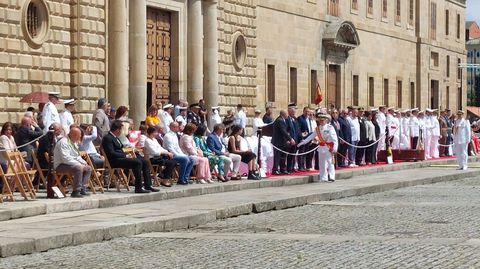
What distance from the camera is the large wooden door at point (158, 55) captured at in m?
32.7

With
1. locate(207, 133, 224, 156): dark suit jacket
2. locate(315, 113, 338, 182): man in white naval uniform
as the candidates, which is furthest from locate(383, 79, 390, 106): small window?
locate(207, 133, 224, 156): dark suit jacket

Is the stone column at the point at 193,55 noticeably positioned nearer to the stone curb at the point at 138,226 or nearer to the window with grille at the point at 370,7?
the stone curb at the point at 138,226

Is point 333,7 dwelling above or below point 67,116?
above

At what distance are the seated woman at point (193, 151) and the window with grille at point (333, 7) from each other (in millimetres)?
24490

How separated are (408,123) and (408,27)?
21508 millimetres

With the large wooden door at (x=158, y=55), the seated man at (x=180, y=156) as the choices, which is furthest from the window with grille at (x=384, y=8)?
the seated man at (x=180, y=156)

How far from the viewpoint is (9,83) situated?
25.3 meters

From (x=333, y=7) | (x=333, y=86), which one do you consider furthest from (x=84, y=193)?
(x=333, y=86)

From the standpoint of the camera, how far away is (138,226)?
1609 centimetres

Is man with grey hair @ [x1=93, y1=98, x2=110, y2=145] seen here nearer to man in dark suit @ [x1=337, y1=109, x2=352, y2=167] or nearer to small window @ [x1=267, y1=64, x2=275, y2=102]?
man in dark suit @ [x1=337, y1=109, x2=352, y2=167]

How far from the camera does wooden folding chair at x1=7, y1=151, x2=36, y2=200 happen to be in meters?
18.3

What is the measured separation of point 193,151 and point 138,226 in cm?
777

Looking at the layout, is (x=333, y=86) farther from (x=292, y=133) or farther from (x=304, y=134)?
(x=292, y=133)

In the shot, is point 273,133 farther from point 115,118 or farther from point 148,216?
point 148,216
